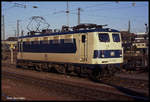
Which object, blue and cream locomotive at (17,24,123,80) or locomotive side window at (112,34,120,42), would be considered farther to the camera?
locomotive side window at (112,34,120,42)

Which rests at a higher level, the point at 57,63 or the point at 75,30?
the point at 75,30

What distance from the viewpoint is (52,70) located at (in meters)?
22.0

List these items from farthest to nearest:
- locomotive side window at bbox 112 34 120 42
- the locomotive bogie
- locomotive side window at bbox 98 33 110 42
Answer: locomotive side window at bbox 112 34 120 42
locomotive side window at bbox 98 33 110 42
the locomotive bogie

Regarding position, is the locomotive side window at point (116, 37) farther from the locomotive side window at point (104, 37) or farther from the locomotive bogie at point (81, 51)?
the locomotive side window at point (104, 37)

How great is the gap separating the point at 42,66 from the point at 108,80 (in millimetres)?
8189

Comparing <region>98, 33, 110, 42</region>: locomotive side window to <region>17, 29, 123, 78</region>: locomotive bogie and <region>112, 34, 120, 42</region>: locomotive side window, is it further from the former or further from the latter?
<region>112, 34, 120, 42</region>: locomotive side window

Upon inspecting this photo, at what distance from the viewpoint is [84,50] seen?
16.7 meters

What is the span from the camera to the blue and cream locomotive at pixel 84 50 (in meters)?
16.0

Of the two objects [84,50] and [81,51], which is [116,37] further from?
[81,51]

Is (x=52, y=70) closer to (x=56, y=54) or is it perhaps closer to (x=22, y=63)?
(x=56, y=54)

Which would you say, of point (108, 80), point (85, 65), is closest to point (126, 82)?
point (108, 80)

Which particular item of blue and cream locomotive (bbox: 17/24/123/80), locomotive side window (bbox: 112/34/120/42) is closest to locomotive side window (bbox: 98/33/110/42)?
blue and cream locomotive (bbox: 17/24/123/80)

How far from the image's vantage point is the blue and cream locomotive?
631 inches

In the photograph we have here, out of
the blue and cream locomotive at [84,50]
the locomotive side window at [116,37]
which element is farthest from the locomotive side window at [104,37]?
the locomotive side window at [116,37]
